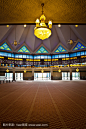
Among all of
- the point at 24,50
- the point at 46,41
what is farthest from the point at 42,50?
the point at 24,50

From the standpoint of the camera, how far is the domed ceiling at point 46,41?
59.1 feet

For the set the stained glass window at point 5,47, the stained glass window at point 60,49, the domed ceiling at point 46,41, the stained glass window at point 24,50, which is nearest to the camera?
the domed ceiling at point 46,41

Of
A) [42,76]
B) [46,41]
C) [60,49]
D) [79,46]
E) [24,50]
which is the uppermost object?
[46,41]

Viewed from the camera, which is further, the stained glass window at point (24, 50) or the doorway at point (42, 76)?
the doorway at point (42, 76)

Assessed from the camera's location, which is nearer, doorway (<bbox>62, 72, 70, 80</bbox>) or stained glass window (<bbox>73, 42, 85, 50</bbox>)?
stained glass window (<bbox>73, 42, 85, 50</bbox>)

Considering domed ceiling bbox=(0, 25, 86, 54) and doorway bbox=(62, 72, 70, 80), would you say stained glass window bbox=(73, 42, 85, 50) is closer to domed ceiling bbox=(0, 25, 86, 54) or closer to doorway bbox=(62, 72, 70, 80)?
domed ceiling bbox=(0, 25, 86, 54)

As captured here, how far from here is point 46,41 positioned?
73.1ft

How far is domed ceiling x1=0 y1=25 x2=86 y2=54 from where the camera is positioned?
18005mm

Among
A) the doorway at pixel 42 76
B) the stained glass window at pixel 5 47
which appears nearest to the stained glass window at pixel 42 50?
the doorway at pixel 42 76

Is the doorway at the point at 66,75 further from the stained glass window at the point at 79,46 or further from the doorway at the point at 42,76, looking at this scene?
the stained glass window at the point at 79,46

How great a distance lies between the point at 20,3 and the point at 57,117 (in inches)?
173

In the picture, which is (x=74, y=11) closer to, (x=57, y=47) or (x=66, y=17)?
(x=66, y=17)

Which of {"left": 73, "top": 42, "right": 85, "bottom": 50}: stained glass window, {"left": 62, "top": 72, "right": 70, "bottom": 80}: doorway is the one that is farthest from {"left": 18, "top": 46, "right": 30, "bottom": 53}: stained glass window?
{"left": 73, "top": 42, "right": 85, "bottom": 50}: stained glass window

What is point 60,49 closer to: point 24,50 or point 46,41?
point 46,41
